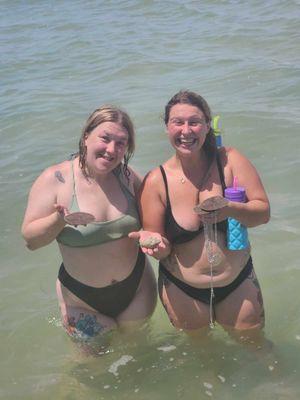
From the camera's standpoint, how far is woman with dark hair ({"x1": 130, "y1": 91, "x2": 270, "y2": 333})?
362cm

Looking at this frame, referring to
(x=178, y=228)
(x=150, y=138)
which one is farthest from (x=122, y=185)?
(x=150, y=138)

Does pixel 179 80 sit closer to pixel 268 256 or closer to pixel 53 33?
pixel 268 256

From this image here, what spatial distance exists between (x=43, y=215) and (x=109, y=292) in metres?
0.74

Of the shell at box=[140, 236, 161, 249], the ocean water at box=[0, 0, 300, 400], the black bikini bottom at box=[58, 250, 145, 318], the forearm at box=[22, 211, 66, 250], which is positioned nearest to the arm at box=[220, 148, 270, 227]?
the shell at box=[140, 236, 161, 249]

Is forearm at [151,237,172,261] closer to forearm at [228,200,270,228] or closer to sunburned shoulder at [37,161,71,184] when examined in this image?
forearm at [228,200,270,228]

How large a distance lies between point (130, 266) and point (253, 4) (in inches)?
570

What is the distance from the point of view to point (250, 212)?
3547 mm

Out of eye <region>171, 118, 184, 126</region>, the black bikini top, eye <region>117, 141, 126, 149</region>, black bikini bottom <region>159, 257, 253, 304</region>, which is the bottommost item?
black bikini bottom <region>159, 257, 253, 304</region>

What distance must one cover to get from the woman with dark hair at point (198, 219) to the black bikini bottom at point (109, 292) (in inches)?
9.0

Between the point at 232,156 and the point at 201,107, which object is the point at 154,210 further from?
the point at 201,107

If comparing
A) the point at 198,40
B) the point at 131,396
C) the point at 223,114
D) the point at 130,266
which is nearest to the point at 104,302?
the point at 130,266

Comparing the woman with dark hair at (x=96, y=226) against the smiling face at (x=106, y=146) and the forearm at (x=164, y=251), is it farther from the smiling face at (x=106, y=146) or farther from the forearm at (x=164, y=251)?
the forearm at (x=164, y=251)

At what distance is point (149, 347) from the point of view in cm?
450

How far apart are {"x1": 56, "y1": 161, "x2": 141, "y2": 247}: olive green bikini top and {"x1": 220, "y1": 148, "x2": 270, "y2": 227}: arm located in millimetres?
665
